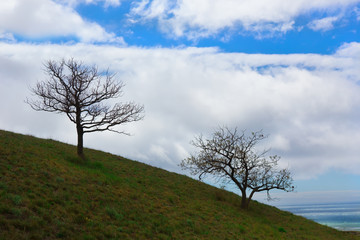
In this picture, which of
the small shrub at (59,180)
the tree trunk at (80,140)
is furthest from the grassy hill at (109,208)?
the tree trunk at (80,140)

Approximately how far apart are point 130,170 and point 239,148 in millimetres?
12873

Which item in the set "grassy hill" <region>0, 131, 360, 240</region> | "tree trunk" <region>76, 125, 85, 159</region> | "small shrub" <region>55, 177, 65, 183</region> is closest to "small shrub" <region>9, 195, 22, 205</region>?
"grassy hill" <region>0, 131, 360, 240</region>

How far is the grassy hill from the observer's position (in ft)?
39.8

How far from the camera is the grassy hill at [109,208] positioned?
1212 cm

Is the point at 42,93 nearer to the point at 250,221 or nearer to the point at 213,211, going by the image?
the point at 213,211

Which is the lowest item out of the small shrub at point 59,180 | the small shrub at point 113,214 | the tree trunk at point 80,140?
the small shrub at point 113,214

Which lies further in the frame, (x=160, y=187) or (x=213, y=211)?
(x=160, y=187)

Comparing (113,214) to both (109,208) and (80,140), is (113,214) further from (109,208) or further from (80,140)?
(80,140)

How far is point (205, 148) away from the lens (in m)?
30.6

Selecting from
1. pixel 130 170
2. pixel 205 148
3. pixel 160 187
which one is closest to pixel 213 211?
pixel 160 187

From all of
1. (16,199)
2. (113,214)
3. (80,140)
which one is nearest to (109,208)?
(113,214)

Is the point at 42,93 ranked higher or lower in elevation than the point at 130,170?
higher

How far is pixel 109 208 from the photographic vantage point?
16188mm

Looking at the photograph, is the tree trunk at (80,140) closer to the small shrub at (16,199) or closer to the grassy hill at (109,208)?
the grassy hill at (109,208)
